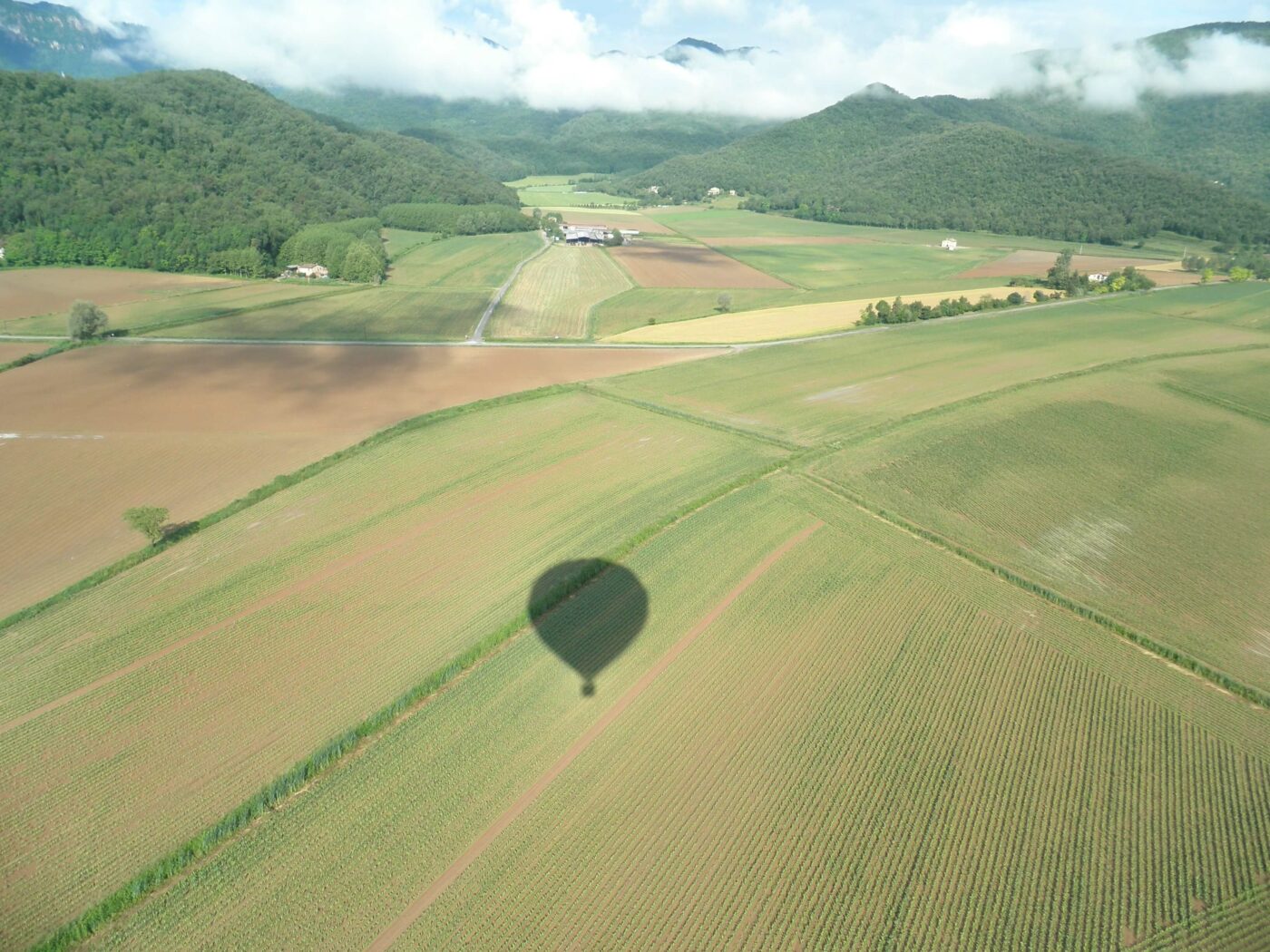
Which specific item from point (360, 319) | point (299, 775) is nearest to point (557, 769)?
point (299, 775)

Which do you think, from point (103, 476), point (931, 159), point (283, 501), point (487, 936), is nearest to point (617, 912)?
point (487, 936)

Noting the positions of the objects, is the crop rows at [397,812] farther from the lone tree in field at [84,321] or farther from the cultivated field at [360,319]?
the lone tree in field at [84,321]

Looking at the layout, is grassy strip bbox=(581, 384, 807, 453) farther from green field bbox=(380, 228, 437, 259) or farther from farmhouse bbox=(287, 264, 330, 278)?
green field bbox=(380, 228, 437, 259)

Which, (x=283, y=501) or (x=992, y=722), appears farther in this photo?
(x=283, y=501)

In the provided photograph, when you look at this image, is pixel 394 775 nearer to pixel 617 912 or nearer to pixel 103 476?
pixel 617 912

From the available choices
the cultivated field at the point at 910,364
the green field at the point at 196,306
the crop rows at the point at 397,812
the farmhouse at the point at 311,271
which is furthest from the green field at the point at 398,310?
the crop rows at the point at 397,812

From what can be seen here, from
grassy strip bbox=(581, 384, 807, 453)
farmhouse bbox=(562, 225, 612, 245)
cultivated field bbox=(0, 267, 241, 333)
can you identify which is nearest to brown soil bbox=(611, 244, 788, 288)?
farmhouse bbox=(562, 225, 612, 245)
